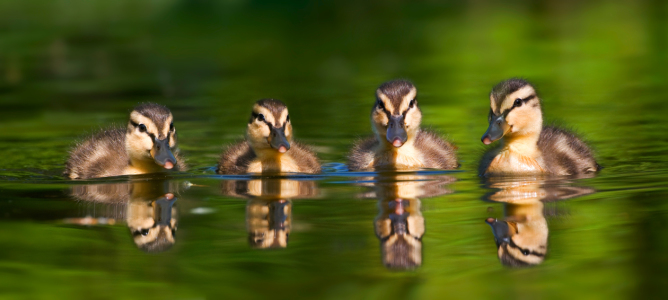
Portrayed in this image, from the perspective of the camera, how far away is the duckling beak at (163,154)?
705cm

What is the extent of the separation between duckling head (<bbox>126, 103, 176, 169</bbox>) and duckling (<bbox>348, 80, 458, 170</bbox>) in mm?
1631

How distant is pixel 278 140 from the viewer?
7.16m

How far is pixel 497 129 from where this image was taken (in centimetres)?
699

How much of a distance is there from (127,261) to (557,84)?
9.58 m

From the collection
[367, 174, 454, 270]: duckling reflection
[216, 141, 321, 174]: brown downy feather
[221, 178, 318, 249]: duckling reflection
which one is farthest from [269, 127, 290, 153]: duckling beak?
[367, 174, 454, 270]: duckling reflection

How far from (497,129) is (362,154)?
139cm

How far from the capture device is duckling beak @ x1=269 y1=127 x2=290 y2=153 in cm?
708

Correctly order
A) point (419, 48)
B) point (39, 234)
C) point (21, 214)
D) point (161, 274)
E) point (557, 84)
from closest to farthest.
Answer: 1. point (161, 274)
2. point (39, 234)
3. point (21, 214)
4. point (557, 84)
5. point (419, 48)

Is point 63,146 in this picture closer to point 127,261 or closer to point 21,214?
point 21,214

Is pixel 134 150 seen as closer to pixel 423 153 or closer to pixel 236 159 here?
pixel 236 159

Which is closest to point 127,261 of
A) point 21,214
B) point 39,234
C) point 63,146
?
point 39,234

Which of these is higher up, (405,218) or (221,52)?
(221,52)

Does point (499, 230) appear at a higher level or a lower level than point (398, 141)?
lower

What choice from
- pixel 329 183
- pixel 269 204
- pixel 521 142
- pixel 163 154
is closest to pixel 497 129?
pixel 521 142
